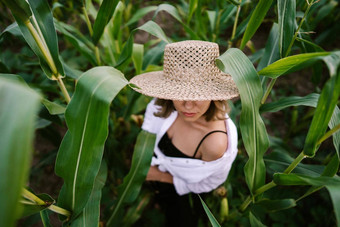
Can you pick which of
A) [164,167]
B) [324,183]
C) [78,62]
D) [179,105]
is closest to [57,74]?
[179,105]

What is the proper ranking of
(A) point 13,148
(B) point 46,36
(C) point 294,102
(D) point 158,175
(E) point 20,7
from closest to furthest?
(A) point 13,148, (E) point 20,7, (B) point 46,36, (C) point 294,102, (D) point 158,175

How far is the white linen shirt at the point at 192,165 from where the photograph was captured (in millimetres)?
700

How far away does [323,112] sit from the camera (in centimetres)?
39

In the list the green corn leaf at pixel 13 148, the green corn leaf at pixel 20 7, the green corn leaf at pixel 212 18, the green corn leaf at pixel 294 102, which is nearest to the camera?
the green corn leaf at pixel 13 148

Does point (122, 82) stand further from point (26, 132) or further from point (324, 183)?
point (324, 183)

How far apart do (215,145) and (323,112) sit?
34 centimetres

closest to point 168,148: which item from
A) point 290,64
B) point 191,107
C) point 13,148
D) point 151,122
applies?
point 151,122

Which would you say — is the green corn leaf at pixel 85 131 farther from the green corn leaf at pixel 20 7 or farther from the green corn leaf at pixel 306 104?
the green corn leaf at pixel 306 104

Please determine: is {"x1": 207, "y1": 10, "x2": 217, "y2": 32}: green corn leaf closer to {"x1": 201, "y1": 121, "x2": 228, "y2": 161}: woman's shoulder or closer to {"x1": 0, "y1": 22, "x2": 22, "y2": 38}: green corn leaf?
{"x1": 201, "y1": 121, "x2": 228, "y2": 161}: woman's shoulder

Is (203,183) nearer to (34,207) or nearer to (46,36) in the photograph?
(34,207)

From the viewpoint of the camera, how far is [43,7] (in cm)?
55

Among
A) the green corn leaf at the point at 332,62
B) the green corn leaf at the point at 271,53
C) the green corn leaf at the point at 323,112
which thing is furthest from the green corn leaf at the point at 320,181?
the green corn leaf at the point at 271,53

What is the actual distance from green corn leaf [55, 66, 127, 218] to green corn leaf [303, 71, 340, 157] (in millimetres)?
374

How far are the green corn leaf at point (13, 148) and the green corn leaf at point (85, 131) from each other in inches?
7.6
